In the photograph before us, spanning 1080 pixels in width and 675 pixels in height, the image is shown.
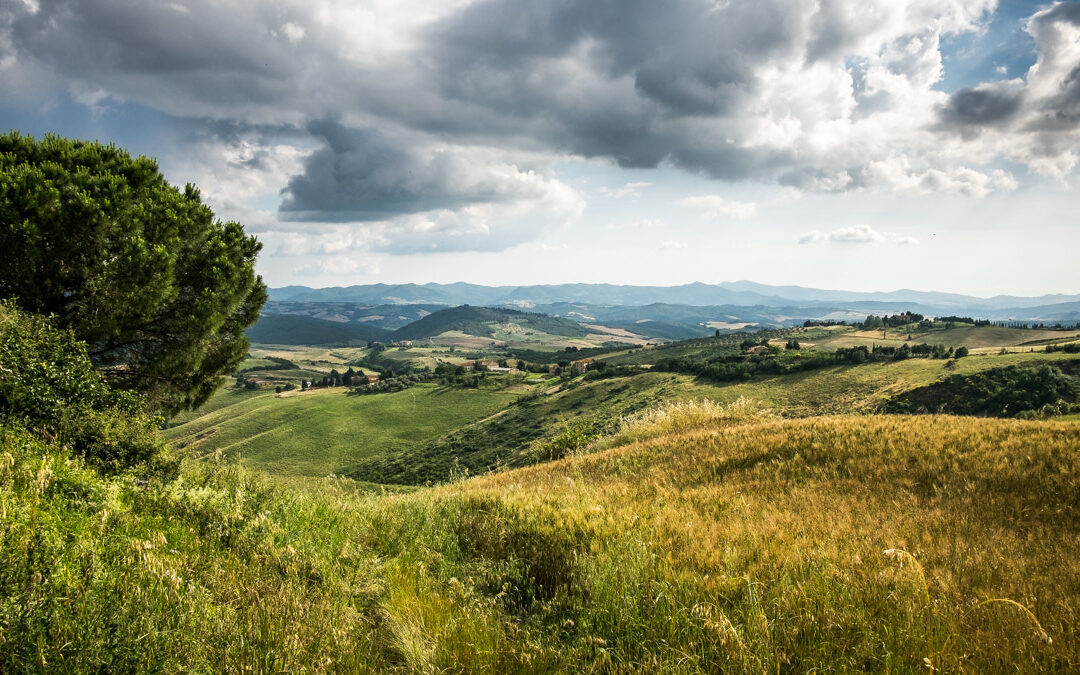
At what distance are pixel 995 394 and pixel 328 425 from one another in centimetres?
10013

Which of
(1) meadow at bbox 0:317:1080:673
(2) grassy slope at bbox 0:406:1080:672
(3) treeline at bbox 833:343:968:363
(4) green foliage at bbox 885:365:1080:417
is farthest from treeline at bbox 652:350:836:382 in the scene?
(2) grassy slope at bbox 0:406:1080:672

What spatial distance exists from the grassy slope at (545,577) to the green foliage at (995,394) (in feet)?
162

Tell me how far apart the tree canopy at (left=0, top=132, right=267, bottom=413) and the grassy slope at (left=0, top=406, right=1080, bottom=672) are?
8235 millimetres

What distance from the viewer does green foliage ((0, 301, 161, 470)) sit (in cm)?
734

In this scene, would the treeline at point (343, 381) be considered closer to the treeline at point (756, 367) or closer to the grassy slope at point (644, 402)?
the grassy slope at point (644, 402)

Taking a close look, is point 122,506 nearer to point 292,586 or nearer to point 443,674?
point 292,586

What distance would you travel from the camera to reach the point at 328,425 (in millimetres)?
93812

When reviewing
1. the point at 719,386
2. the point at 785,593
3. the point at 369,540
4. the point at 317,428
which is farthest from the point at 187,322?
the point at 317,428

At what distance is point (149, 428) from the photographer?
8.83m

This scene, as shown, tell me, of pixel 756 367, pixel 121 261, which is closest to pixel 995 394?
pixel 756 367

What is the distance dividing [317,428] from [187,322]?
8682 centimetres

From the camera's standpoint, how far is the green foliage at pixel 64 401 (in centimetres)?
734

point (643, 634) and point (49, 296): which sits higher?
point (49, 296)

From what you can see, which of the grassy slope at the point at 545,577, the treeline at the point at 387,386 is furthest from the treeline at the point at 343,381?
the grassy slope at the point at 545,577
